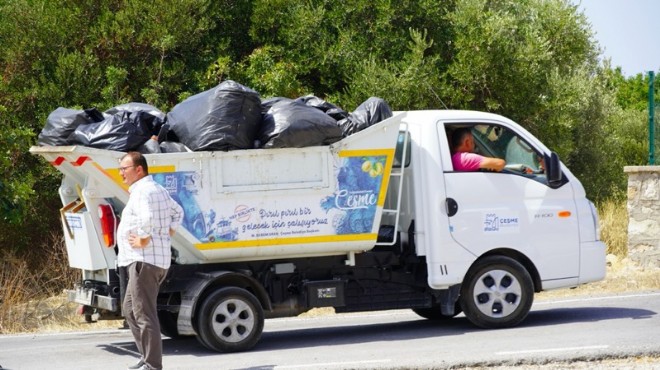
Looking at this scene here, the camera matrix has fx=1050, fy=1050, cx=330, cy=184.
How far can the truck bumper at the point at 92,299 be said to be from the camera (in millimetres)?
9078

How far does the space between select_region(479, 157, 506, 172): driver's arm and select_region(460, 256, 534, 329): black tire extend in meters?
0.86

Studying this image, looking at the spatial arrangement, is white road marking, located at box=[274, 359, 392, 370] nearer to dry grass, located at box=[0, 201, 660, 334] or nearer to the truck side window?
the truck side window

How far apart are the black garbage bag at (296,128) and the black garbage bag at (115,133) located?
108 centimetres

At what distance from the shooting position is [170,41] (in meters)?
16.7

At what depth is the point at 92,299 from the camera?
9.33 meters

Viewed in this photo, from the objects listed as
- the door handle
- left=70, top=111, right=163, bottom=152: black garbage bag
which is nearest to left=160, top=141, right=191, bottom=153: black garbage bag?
left=70, top=111, right=163, bottom=152: black garbage bag

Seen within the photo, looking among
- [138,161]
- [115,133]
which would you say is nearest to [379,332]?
[115,133]

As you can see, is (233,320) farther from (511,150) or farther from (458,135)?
(511,150)

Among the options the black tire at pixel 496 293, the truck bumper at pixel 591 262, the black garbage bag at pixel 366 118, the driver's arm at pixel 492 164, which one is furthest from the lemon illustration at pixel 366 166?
the truck bumper at pixel 591 262

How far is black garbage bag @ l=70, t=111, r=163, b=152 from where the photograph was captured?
29.5 ft

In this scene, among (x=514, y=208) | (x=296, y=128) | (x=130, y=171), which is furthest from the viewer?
(x=514, y=208)

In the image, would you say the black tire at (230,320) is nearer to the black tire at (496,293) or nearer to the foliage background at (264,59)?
the black tire at (496,293)

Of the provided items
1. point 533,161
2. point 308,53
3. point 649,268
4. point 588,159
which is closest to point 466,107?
point 308,53

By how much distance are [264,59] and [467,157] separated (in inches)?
318
